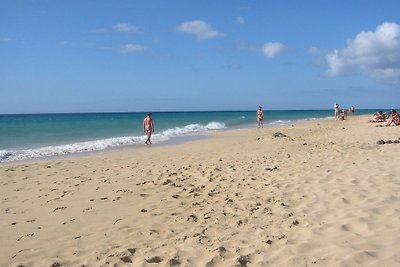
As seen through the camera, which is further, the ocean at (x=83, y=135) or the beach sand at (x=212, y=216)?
the ocean at (x=83, y=135)

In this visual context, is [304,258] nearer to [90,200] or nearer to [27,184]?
[90,200]

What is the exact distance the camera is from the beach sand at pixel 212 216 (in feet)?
13.3

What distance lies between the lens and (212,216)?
5.50 m

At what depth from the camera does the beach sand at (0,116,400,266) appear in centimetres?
406

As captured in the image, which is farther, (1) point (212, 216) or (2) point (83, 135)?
(2) point (83, 135)

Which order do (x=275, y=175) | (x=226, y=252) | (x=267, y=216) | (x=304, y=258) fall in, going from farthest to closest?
(x=275, y=175) → (x=267, y=216) → (x=226, y=252) → (x=304, y=258)

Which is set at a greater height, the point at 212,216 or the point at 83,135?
the point at 212,216

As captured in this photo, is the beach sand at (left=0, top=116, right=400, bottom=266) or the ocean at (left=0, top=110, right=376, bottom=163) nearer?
the beach sand at (left=0, top=116, right=400, bottom=266)

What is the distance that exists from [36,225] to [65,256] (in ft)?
4.65

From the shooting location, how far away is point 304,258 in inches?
149

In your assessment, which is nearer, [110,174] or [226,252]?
[226,252]

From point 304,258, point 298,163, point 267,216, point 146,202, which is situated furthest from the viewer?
point 298,163

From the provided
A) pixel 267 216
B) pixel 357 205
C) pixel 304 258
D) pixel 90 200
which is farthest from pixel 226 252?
pixel 90 200

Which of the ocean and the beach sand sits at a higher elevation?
the beach sand
